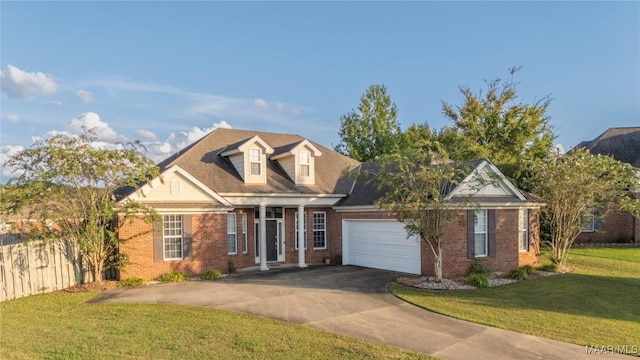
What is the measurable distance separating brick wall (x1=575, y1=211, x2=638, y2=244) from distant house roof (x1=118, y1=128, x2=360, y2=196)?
54.4 feet

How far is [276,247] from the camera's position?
787 inches

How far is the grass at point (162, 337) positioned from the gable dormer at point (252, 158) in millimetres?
8862

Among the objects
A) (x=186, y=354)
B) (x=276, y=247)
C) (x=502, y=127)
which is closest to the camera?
(x=186, y=354)

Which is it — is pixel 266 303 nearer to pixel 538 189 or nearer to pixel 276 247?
pixel 276 247

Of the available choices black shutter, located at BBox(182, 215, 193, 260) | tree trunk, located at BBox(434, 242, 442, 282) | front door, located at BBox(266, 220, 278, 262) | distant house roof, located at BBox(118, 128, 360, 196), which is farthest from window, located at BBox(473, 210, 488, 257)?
black shutter, located at BBox(182, 215, 193, 260)

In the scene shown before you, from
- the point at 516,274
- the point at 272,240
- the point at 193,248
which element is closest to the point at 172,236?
the point at 193,248

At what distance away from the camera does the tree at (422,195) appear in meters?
14.3

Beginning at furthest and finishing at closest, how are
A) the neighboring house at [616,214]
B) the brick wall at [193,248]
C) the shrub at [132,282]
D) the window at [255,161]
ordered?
1. the neighboring house at [616,214]
2. the window at [255,161]
3. the brick wall at [193,248]
4. the shrub at [132,282]

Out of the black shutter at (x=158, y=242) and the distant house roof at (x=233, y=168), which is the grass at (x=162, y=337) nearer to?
the black shutter at (x=158, y=242)

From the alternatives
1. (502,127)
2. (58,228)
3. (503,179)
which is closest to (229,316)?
(58,228)

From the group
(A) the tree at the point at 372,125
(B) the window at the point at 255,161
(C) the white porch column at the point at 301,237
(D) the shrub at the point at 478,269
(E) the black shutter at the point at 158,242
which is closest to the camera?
(E) the black shutter at the point at 158,242

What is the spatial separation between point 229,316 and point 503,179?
474 inches

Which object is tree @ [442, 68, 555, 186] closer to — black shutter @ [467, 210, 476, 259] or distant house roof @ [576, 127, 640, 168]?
distant house roof @ [576, 127, 640, 168]

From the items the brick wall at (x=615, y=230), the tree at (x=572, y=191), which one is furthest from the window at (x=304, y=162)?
the brick wall at (x=615, y=230)
